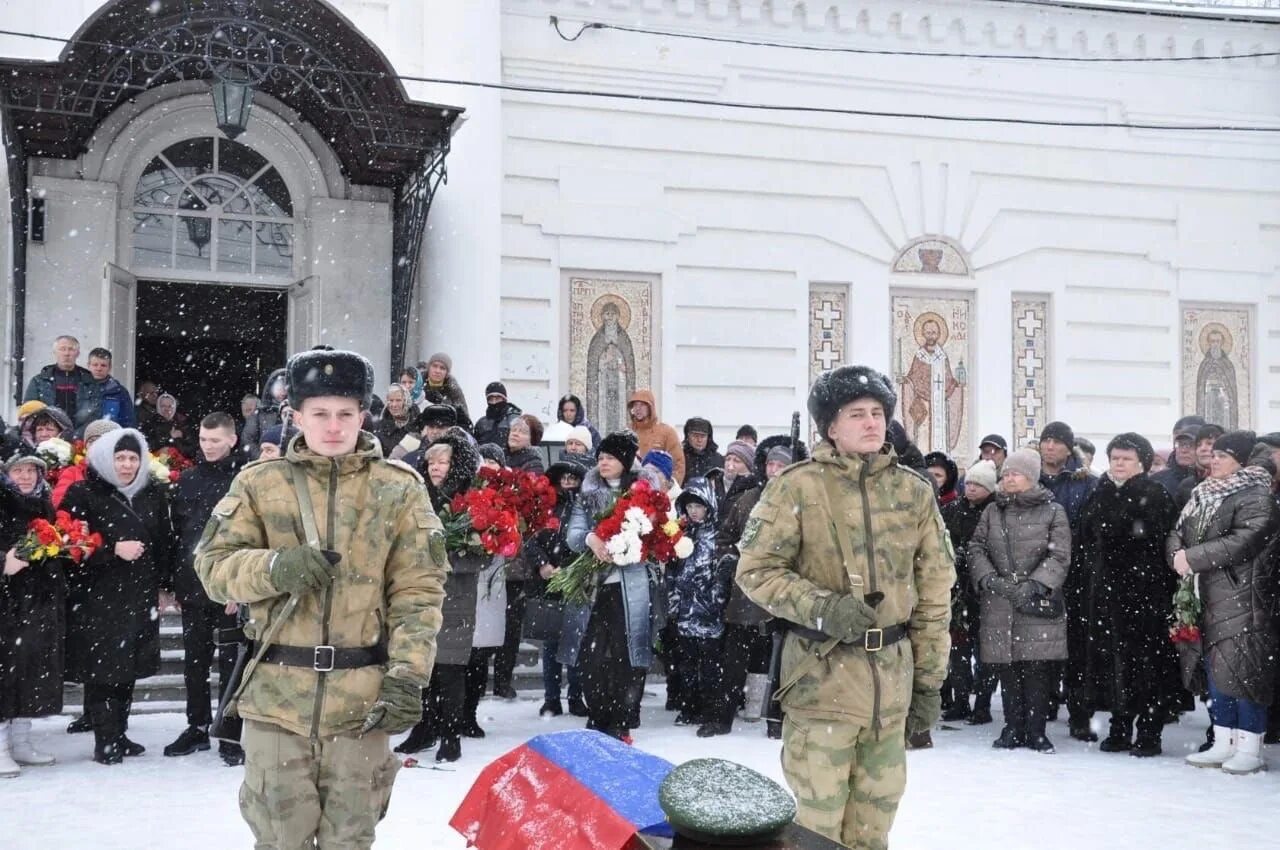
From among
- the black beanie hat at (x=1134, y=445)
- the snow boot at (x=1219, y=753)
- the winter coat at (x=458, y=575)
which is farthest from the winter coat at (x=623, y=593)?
the snow boot at (x=1219, y=753)

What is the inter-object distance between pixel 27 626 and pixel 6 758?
2.37ft

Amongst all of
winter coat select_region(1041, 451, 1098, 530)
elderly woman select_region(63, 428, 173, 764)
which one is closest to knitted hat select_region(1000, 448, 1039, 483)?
winter coat select_region(1041, 451, 1098, 530)

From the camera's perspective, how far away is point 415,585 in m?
3.83

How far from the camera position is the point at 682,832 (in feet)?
9.39

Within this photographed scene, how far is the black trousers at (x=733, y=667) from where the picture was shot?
29.0 ft

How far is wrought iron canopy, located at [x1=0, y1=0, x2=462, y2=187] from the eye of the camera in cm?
1146

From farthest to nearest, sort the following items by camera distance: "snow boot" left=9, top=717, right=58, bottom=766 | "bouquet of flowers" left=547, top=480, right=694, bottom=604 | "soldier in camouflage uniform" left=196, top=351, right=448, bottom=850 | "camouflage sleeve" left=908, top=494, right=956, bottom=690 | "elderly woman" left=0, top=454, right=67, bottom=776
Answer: "bouquet of flowers" left=547, top=480, right=694, bottom=604, "snow boot" left=9, top=717, right=58, bottom=766, "elderly woman" left=0, top=454, right=67, bottom=776, "camouflage sleeve" left=908, top=494, right=956, bottom=690, "soldier in camouflage uniform" left=196, top=351, right=448, bottom=850

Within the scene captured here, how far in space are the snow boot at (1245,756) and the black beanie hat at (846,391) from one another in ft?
15.5

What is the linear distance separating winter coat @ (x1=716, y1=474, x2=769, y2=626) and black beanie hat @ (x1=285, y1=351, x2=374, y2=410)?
199 inches

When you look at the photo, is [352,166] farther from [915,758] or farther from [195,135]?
[915,758]

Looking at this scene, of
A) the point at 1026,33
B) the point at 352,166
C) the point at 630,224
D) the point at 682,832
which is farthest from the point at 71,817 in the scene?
the point at 1026,33

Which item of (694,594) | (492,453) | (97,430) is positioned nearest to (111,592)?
(97,430)

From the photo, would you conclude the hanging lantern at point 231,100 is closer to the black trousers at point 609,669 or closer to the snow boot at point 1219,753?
the black trousers at point 609,669

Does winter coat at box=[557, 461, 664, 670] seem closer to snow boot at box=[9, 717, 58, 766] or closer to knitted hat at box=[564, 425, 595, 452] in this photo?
knitted hat at box=[564, 425, 595, 452]
